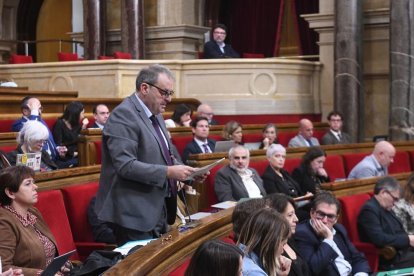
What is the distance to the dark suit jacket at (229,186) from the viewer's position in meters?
4.97

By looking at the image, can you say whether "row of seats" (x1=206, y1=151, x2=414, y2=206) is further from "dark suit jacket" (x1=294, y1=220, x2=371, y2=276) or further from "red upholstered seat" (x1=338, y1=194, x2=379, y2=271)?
"dark suit jacket" (x1=294, y1=220, x2=371, y2=276)

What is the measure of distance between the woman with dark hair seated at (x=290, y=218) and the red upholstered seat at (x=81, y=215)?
891 millimetres

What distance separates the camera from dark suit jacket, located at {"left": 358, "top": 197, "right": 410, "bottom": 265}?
4.55m

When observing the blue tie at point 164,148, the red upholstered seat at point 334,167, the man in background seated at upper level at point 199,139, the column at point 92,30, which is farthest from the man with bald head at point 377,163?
the column at point 92,30

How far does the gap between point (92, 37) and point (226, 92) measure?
8.88 feet

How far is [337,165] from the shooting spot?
655 cm

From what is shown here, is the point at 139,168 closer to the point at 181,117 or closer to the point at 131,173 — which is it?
the point at 131,173

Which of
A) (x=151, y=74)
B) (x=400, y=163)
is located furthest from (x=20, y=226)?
(x=400, y=163)

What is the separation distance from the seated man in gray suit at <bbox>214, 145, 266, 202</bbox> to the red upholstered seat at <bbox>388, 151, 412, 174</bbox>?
8.18ft

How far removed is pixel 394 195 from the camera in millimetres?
4676

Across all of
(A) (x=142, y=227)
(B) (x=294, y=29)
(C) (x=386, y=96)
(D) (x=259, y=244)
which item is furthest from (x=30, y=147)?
(B) (x=294, y=29)

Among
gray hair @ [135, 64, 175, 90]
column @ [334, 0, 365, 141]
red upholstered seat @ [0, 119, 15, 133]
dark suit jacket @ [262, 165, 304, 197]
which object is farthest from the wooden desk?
column @ [334, 0, 365, 141]

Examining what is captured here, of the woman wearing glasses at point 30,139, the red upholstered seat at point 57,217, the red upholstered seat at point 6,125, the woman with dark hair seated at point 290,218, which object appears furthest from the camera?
the red upholstered seat at point 6,125

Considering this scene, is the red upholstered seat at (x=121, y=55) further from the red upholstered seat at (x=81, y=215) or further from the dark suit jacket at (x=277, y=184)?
the red upholstered seat at (x=81, y=215)
